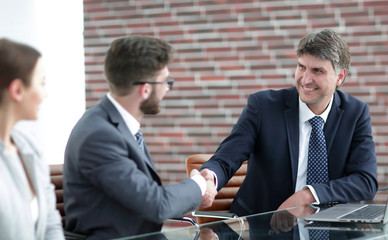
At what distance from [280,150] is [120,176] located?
1.28m

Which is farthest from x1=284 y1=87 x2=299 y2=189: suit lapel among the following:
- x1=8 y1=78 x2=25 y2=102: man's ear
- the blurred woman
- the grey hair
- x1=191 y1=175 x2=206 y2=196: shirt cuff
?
x1=8 y1=78 x2=25 y2=102: man's ear

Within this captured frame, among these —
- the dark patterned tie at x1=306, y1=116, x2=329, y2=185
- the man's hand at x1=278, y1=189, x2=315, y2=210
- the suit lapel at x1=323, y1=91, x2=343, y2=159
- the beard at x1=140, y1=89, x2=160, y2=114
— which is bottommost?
the man's hand at x1=278, y1=189, x2=315, y2=210

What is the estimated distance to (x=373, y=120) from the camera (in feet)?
15.0

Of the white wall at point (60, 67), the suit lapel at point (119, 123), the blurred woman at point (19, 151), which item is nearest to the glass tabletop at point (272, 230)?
the suit lapel at point (119, 123)

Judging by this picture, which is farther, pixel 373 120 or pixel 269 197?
pixel 373 120

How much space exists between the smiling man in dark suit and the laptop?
231 millimetres

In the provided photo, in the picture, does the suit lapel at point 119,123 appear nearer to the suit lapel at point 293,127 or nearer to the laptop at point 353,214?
the laptop at point 353,214

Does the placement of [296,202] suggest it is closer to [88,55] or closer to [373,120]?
[373,120]

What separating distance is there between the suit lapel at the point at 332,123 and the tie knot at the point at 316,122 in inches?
1.8

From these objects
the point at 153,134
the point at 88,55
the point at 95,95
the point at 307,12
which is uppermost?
the point at 307,12

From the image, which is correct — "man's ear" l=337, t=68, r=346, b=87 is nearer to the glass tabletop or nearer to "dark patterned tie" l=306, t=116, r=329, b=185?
"dark patterned tie" l=306, t=116, r=329, b=185

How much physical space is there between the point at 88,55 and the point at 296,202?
3164 mm

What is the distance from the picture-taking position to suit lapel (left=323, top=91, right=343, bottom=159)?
2863mm

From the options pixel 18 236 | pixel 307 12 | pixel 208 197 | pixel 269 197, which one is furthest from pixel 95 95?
pixel 18 236
